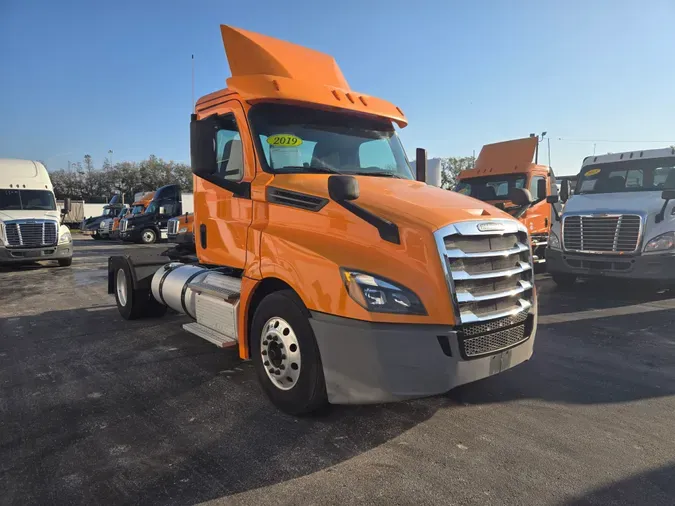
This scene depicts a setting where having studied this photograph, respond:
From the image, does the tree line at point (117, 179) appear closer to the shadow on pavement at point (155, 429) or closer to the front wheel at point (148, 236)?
the front wheel at point (148, 236)

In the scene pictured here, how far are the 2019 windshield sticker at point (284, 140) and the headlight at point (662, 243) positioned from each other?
23.3 ft

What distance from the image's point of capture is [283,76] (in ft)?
14.6

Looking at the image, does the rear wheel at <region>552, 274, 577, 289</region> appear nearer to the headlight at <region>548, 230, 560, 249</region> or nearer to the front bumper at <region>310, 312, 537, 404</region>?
the headlight at <region>548, 230, 560, 249</region>

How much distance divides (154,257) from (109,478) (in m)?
4.90

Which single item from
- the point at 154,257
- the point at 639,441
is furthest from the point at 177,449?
the point at 154,257

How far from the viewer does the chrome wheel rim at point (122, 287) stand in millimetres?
7293

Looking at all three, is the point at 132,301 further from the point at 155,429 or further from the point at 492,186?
the point at 492,186

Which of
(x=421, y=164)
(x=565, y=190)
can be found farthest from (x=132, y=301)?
(x=565, y=190)

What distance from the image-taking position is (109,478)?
2.91 metres

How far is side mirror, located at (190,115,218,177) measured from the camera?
14.0 feet

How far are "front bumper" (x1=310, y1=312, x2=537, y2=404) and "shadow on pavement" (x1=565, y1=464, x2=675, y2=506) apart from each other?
3.07 ft

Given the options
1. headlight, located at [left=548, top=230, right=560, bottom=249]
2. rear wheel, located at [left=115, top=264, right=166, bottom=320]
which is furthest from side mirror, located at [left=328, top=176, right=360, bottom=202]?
headlight, located at [left=548, top=230, right=560, bottom=249]

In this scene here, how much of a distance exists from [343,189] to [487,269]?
121 cm

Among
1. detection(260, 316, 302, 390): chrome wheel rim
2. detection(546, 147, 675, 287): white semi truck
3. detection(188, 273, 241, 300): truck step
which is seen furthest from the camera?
detection(546, 147, 675, 287): white semi truck
